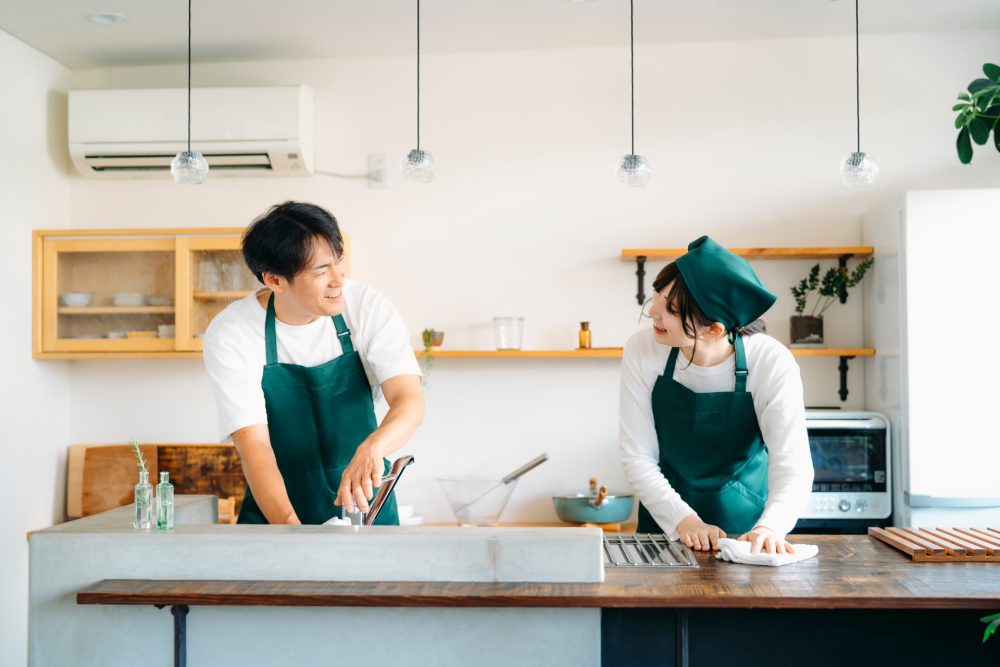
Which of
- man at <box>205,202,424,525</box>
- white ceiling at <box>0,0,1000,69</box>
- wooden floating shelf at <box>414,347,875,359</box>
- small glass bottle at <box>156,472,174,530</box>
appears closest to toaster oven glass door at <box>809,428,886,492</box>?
wooden floating shelf at <box>414,347,875,359</box>

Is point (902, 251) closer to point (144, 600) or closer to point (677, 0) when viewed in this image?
point (677, 0)

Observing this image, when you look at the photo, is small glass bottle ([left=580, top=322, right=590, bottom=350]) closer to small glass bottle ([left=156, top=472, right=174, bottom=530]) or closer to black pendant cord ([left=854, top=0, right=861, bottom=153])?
black pendant cord ([left=854, top=0, right=861, bottom=153])

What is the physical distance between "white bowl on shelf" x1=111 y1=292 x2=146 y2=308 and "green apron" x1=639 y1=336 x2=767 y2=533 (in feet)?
8.25

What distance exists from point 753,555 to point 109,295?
315cm

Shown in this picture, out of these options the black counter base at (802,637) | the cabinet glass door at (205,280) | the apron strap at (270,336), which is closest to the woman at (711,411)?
the black counter base at (802,637)

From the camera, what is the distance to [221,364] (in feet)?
7.97

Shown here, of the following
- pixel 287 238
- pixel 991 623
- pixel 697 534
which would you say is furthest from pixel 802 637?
pixel 287 238

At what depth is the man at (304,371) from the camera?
2.31 meters

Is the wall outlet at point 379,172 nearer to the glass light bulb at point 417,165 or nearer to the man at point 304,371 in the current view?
the glass light bulb at point 417,165

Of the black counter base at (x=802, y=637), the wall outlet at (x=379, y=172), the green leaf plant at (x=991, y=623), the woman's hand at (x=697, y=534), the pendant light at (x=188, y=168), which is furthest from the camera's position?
the wall outlet at (x=379, y=172)

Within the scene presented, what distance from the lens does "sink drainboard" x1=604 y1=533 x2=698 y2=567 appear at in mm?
2064

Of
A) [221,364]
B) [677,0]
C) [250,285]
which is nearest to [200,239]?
[250,285]

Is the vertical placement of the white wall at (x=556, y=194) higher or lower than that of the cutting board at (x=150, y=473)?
higher

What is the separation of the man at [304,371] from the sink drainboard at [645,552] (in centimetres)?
58
